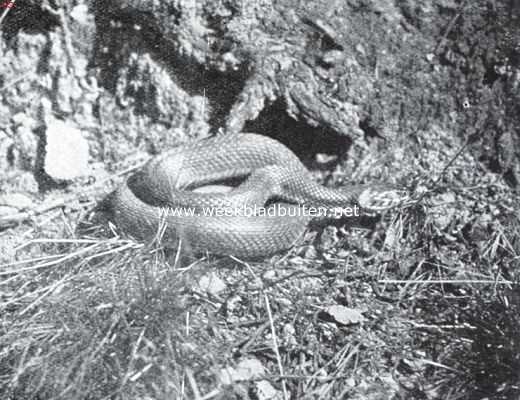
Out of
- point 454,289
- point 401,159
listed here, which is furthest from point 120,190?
point 454,289

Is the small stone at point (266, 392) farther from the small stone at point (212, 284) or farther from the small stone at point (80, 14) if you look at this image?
the small stone at point (80, 14)

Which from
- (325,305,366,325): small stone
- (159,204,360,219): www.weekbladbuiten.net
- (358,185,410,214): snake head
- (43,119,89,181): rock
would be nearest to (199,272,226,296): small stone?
(159,204,360,219): www.weekbladbuiten.net

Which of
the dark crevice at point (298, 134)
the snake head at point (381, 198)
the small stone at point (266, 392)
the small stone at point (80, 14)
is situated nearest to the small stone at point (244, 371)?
the small stone at point (266, 392)

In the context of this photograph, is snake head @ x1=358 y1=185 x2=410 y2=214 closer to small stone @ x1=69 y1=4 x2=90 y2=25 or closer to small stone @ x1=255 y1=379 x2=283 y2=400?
small stone @ x1=255 y1=379 x2=283 y2=400

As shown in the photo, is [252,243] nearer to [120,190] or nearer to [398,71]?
[120,190]

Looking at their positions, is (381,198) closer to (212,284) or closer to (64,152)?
(212,284)
